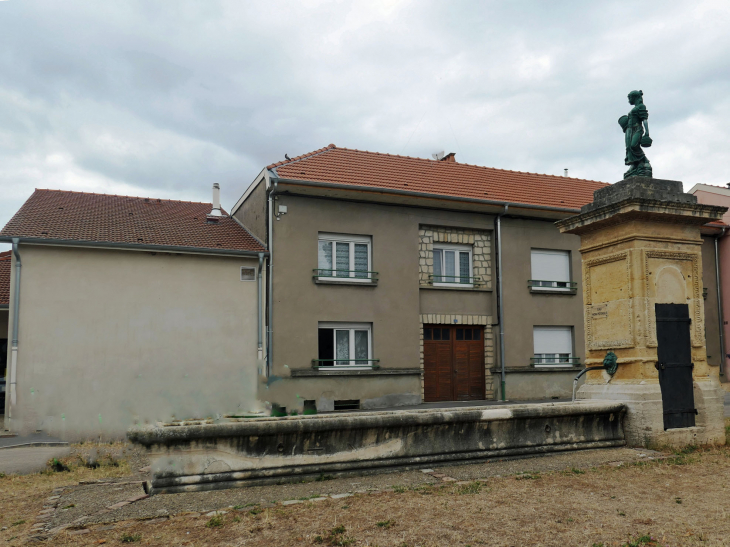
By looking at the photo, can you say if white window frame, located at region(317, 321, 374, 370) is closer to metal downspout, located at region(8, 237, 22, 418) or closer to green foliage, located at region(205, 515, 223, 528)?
metal downspout, located at region(8, 237, 22, 418)

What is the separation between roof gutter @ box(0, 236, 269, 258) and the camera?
491 inches

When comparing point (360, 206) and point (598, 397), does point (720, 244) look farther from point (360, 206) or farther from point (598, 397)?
point (598, 397)

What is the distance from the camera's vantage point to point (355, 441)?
5.48 m

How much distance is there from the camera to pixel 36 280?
12.6 meters

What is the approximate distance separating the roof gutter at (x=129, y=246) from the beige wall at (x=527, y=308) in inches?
275

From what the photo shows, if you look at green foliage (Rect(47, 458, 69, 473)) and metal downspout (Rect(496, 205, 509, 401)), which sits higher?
metal downspout (Rect(496, 205, 509, 401))

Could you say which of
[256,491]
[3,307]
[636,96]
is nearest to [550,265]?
[636,96]

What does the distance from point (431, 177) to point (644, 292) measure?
10.5m

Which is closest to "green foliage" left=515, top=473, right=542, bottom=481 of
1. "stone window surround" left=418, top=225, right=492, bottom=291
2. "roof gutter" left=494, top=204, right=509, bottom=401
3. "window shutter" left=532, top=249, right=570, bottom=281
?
"stone window surround" left=418, top=225, right=492, bottom=291

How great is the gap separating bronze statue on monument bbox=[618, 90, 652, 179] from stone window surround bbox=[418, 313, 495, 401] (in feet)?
29.5

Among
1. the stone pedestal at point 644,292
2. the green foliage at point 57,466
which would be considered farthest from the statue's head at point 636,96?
the green foliage at point 57,466

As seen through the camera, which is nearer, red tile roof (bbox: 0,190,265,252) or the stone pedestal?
the stone pedestal

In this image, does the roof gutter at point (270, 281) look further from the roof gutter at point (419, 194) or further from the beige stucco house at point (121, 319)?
the roof gutter at point (419, 194)

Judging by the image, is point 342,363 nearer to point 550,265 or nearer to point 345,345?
point 345,345
